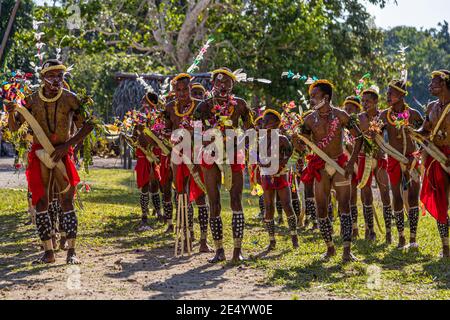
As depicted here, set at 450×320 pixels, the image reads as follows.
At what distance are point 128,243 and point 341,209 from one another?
3.46 metres

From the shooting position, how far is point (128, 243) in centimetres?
1174

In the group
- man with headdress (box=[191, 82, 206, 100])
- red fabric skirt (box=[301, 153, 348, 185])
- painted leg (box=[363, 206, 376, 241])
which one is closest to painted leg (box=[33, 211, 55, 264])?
man with headdress (box=[191, 82, 206, 100])

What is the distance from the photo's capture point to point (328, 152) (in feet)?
32.0

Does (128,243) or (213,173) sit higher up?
(213,173)

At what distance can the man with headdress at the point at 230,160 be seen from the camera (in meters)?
9.48

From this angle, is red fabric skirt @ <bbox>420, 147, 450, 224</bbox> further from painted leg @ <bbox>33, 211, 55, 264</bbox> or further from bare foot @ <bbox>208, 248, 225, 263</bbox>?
painted leg @ <bbox>33, 211, 55, 264</bbox>

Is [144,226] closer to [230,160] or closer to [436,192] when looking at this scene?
[230,160]

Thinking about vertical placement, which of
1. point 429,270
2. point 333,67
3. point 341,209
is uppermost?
point 333,67

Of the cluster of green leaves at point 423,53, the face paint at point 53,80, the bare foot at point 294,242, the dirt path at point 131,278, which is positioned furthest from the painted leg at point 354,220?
the cluster of green leaves at point 423,53

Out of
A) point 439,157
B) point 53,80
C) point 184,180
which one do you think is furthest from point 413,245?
point 53,80

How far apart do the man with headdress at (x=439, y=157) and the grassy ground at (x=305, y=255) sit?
0.61 m

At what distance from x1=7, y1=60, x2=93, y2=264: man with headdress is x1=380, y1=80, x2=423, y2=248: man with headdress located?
4.20 meters
